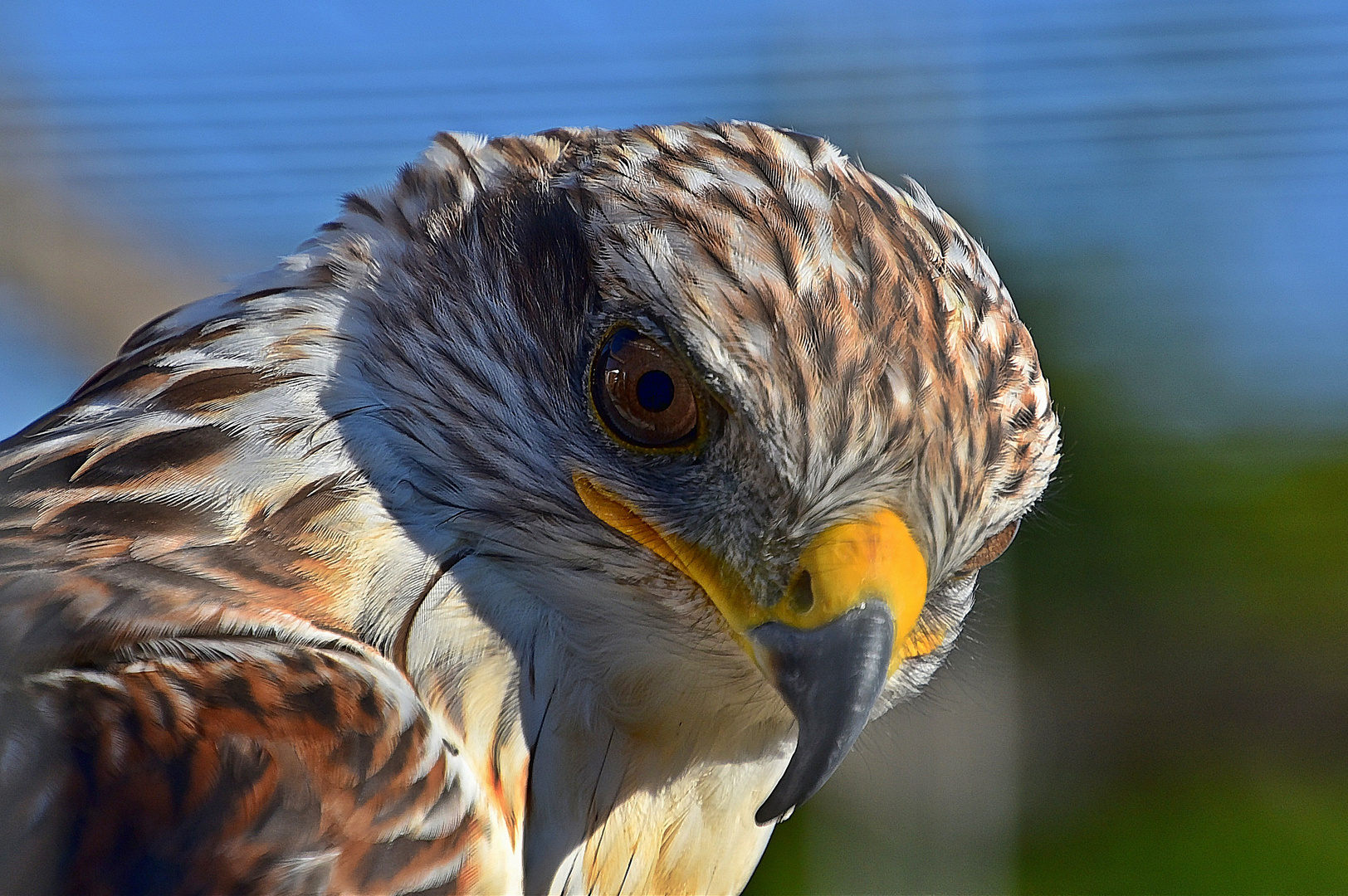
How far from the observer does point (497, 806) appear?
0.89 meters

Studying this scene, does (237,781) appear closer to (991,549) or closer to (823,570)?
(823,570)

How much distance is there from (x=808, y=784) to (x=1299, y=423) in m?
2.37

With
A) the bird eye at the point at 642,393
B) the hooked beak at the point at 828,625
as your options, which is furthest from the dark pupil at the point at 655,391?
the hooked beak at the point at 828,625

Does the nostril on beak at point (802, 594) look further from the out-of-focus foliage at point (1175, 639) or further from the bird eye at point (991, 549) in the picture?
the out-of-focus foliage at point (1175, 639)

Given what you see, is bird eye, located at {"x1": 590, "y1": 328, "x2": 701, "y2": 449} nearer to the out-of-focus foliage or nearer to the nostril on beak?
the nostril on beak

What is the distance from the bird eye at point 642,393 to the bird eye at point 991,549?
0.89 feet

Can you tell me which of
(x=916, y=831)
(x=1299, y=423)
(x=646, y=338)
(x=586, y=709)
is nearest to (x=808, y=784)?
(x=586, y=709)

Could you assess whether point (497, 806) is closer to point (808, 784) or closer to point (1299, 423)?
point (808, 784)

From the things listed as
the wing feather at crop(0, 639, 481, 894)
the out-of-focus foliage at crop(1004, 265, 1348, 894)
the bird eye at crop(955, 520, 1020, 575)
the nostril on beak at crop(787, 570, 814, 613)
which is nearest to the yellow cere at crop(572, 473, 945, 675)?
the nostril on beak at crop(787, 570, 814, 613)

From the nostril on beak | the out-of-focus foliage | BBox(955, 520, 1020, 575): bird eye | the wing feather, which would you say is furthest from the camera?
the out-of-focus foliage

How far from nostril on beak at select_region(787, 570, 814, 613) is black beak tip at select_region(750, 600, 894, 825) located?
2cm

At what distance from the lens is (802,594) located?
86cm

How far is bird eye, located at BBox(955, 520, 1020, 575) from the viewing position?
3.35ft

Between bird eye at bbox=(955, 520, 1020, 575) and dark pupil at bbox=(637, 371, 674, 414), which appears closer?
dark pupil at bbox=(637, 371, 674, 414)
